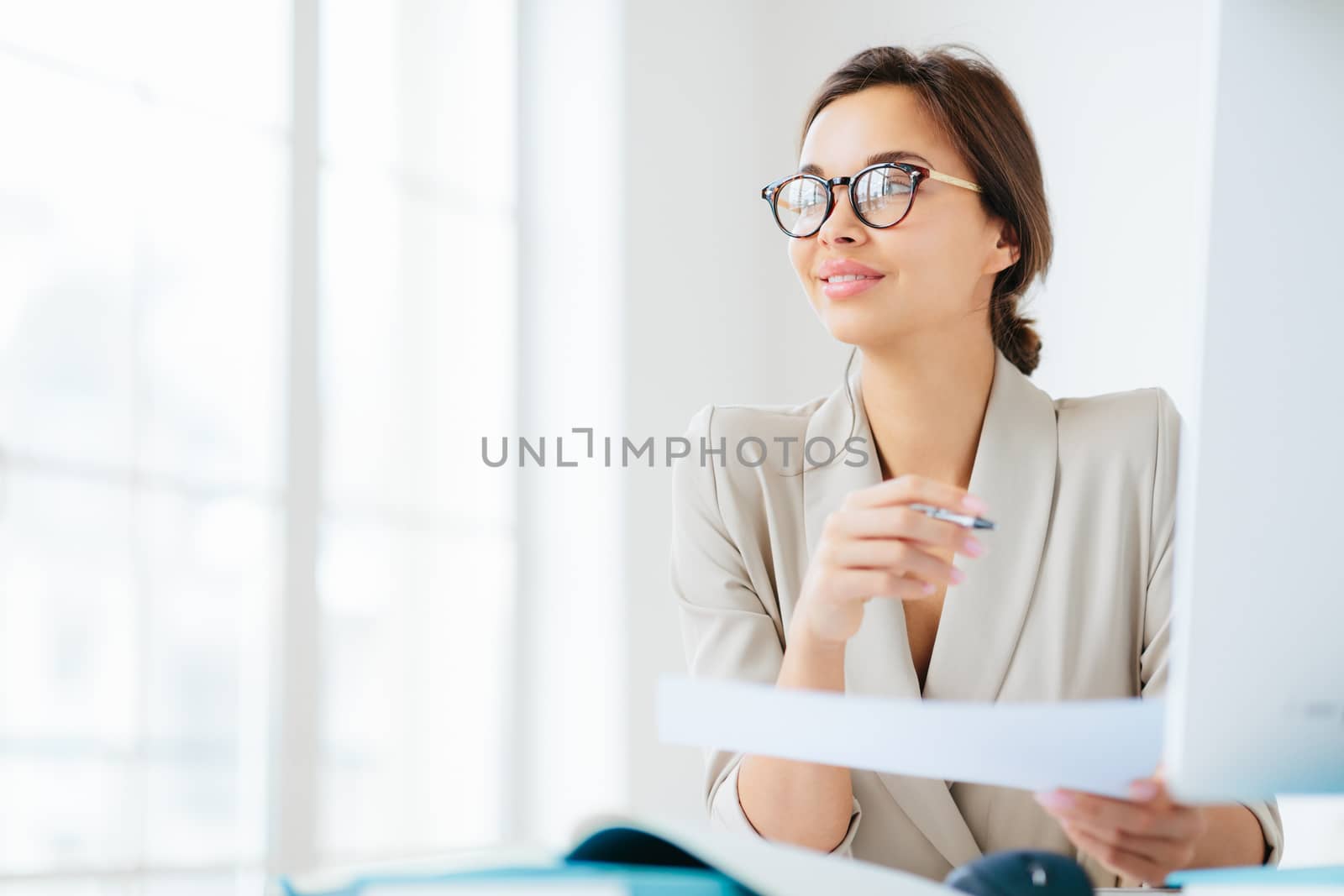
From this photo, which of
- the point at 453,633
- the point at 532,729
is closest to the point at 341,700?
the point at 453,633

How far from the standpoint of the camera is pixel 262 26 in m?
2.66

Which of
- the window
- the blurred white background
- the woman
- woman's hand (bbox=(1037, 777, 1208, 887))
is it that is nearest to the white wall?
the blurred white background

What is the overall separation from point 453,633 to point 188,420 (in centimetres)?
89

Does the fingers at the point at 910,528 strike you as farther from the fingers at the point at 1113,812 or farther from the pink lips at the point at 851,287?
the pink lips at the point at 851,287

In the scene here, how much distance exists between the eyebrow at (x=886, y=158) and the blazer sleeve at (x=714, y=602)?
0.30 meters

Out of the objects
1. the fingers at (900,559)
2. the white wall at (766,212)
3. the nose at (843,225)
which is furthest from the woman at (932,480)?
the white wall at (766,212)

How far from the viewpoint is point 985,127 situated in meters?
1.48

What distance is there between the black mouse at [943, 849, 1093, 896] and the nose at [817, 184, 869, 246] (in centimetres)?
95

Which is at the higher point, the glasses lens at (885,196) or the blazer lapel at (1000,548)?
the glasses lens at (885,196)

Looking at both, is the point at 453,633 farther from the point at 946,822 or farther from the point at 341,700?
the point at 946,822

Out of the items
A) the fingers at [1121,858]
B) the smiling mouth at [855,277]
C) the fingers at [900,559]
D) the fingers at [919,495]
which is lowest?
the fingers at [1121,858]

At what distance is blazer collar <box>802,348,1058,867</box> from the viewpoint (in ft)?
Result: 3.89

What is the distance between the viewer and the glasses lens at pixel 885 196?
1403 mm

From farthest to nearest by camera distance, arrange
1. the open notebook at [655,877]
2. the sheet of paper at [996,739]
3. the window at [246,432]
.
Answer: the window at [246,432]
the sheet of paper at [996,739]
the open notebook at [655,877]
